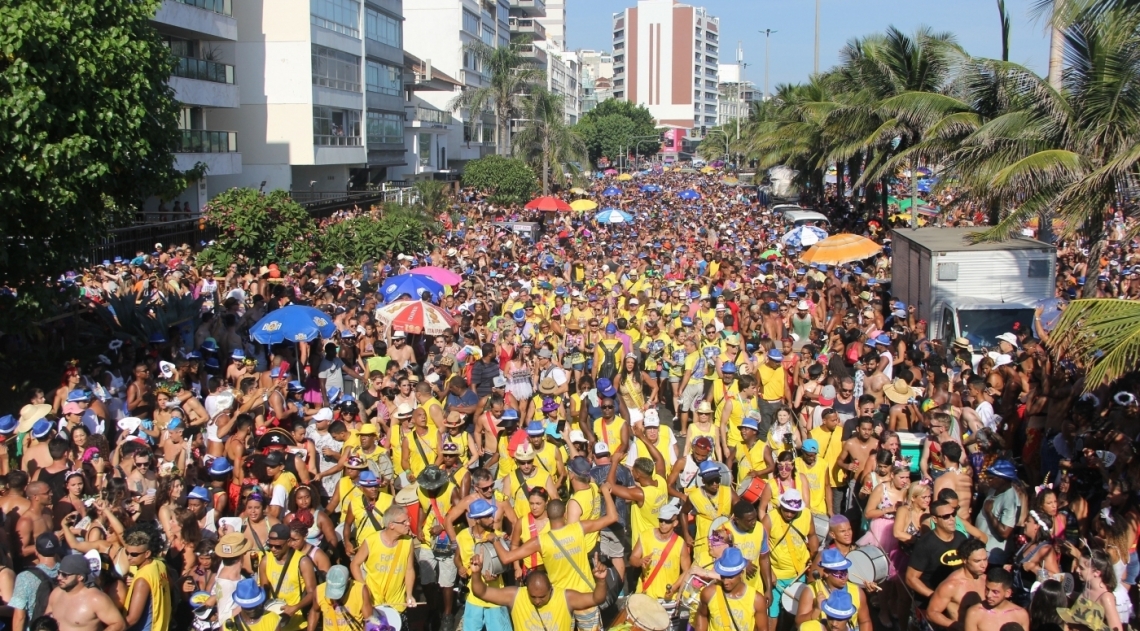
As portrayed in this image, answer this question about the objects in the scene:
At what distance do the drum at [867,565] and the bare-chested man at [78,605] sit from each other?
410 cm

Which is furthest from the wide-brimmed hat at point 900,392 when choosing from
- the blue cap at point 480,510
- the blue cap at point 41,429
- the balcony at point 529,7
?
the balcony at point 529,7

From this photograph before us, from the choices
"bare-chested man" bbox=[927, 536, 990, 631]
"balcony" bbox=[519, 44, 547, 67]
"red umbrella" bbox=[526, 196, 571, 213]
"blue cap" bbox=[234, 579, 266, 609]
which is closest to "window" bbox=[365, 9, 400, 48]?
"red umbrella" bbox=[526, 196, 571, 213]

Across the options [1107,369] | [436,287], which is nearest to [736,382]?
[1107,369]

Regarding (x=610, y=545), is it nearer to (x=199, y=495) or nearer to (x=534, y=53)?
(x=199, y=495)

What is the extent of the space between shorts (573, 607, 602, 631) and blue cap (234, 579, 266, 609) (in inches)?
69.6

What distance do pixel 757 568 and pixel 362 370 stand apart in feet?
22.9

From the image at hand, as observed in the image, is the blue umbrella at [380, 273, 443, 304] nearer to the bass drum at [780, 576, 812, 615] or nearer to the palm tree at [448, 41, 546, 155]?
the bass drum at [780, 576, 812, 615]

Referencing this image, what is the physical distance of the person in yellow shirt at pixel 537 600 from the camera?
5.62 metres

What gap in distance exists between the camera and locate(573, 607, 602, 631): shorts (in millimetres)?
6039

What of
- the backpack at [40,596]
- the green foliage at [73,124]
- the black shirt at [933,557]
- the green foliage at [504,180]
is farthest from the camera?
the green foliage at [504,180]

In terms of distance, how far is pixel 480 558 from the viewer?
616 cm

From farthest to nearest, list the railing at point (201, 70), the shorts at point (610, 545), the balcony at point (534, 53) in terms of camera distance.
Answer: the balcony at point (534, 53), the railing at point (201, 70), the shorts at point (610, 545)

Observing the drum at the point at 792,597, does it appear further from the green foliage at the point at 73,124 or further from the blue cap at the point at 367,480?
the green foliage at the point at 73,124

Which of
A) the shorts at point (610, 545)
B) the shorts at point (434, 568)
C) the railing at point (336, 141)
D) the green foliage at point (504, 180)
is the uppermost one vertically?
the railing at point (336, 141)
